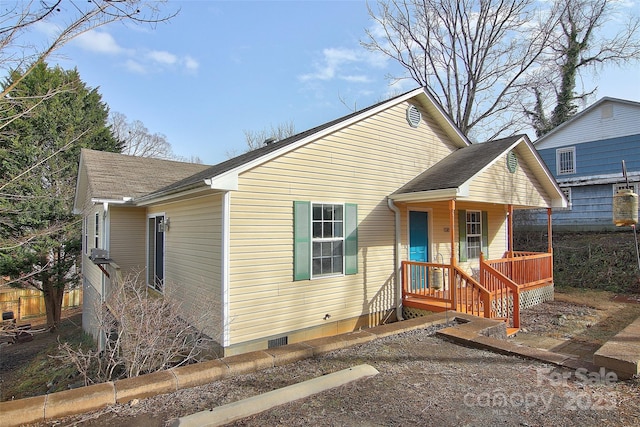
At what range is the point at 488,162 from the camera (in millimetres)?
7668

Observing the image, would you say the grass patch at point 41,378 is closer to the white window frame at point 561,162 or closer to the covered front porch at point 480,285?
the covered front porch at point 480,285

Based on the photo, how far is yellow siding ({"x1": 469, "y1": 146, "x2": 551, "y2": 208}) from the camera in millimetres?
7789

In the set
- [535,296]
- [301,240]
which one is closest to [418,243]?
[301,240]

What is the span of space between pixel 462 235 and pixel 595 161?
459 inches

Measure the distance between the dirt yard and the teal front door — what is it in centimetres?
357

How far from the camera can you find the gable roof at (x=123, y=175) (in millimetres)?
10208

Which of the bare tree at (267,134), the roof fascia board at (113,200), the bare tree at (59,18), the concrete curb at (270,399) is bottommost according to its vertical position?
the concrete curb at (270,399)

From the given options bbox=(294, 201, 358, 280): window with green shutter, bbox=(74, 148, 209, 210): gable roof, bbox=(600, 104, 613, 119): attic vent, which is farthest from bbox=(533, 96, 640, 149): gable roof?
bbox=(74, 148, 209, 210): gable roof

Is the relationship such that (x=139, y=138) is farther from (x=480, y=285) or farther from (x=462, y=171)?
(x=480, y=285)

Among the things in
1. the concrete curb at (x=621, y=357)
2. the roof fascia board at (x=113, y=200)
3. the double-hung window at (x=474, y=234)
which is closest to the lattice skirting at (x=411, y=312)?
the double-hung window at (x=474, y=234)

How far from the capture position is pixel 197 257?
6906 mm

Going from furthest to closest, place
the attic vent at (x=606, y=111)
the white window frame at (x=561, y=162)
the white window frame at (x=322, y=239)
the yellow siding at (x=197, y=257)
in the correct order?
the white window frame at (x=561, y=162)
the attic vent at (x=606, y=111)
the white window frame at (x=322, y=239)
the yellow siding at (x=197, y=257)

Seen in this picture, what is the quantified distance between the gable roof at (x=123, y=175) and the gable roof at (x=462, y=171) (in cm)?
774

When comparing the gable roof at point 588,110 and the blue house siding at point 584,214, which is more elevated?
Result: the gable roof at point 588,110
